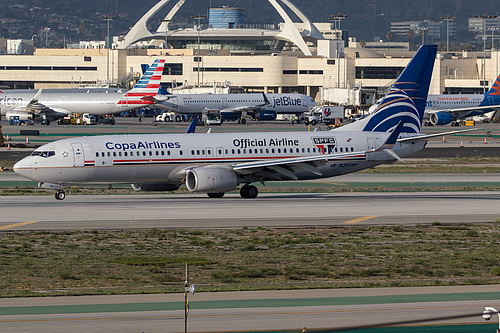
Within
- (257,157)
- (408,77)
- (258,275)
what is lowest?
(258,275)

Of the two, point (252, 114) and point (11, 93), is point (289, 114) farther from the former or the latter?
point (11, 93)

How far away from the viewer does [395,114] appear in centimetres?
5697

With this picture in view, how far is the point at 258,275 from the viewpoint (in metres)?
29.5

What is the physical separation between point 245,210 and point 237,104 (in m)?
107

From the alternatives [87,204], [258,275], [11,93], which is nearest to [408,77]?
[87,204]

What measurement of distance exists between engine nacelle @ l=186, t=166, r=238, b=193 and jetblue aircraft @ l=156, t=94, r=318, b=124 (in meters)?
98.8

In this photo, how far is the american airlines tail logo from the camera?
56.9 meters

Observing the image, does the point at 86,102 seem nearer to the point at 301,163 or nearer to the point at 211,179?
the point at 301,163

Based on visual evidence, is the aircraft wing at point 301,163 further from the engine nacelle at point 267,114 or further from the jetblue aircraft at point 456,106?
the engine nacelle at point 267,114

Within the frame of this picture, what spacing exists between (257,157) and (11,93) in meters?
115

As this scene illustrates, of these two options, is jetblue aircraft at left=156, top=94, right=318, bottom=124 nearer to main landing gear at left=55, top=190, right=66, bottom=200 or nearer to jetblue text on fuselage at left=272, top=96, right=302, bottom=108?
jetblue text on fuselage at left=272, top=96, right=302, bottom=108

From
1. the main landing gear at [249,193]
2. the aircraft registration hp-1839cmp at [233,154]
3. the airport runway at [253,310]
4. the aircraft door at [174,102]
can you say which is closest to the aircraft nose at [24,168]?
the aircraft registration hp-1839cmp at [233,154]

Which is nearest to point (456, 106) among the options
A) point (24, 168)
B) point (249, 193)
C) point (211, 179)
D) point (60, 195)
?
point (249, 193)

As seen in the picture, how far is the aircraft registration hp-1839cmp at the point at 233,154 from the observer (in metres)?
48.8
